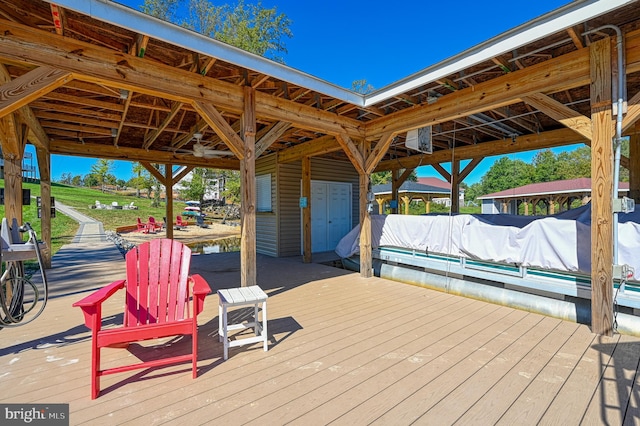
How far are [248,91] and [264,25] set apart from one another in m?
14.6

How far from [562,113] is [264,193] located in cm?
648

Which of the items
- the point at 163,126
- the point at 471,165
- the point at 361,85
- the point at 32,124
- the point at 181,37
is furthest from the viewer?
the point at 361,85

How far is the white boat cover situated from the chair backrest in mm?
3718

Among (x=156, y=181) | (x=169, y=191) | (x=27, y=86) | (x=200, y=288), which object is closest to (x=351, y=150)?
(x=200, y=288)

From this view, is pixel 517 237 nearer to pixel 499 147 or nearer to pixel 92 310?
pixel 499 147

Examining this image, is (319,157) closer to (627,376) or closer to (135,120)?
(135,120)

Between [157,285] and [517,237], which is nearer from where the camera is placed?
[157,285]

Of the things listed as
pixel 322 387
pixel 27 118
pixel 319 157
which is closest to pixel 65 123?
pixel 27 118

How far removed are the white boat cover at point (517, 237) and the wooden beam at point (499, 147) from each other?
1703mm

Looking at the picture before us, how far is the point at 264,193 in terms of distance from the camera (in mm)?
8258

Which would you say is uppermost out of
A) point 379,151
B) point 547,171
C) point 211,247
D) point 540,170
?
point 540,170

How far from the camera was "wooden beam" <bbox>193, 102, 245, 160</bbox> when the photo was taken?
138 inches

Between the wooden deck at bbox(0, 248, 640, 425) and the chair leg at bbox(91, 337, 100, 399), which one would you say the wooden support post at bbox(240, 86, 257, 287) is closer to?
the wooden deck at bbox(0, 248, 640, 425)

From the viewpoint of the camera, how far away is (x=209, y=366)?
7.71 feet
